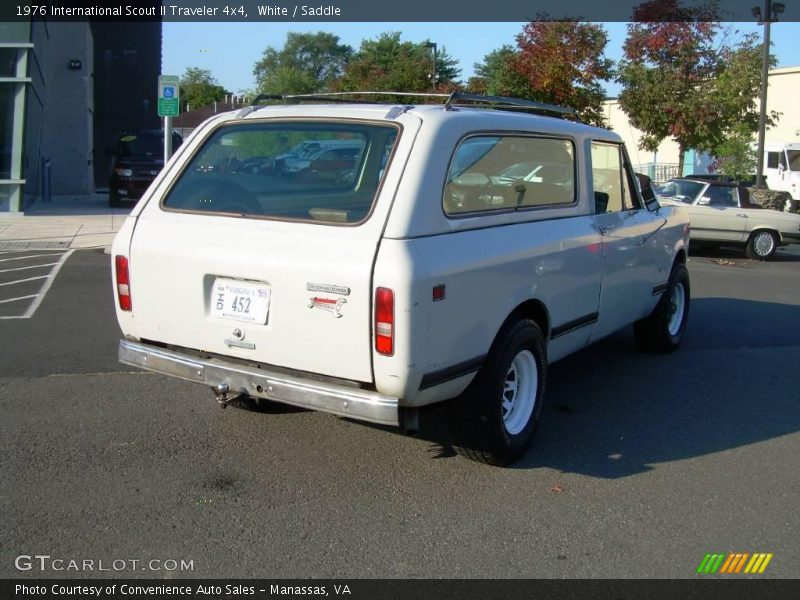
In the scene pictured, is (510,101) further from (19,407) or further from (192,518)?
(19,407)

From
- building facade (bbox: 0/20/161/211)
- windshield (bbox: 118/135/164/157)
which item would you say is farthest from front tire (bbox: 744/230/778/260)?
building facade (bbox: 0/20/161/211)

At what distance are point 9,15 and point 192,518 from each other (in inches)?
658

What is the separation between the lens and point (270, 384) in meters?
4.22

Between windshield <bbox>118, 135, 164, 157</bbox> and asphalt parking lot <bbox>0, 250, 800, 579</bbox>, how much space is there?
14585 millimetres

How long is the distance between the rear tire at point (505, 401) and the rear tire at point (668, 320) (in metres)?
2.69

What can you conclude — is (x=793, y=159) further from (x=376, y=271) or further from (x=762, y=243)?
(x=376, y=271)

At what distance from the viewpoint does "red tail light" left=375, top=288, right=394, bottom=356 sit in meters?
3.87

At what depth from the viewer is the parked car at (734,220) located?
15953 millimetres

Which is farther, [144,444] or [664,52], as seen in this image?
[664,52]

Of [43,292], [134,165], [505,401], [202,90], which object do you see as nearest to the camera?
[505,401]

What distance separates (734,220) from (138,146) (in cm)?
1360

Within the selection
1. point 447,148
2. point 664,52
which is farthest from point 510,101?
point 664,52

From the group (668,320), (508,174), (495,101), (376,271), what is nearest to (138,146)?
(668,320)

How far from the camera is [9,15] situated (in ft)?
57.5
